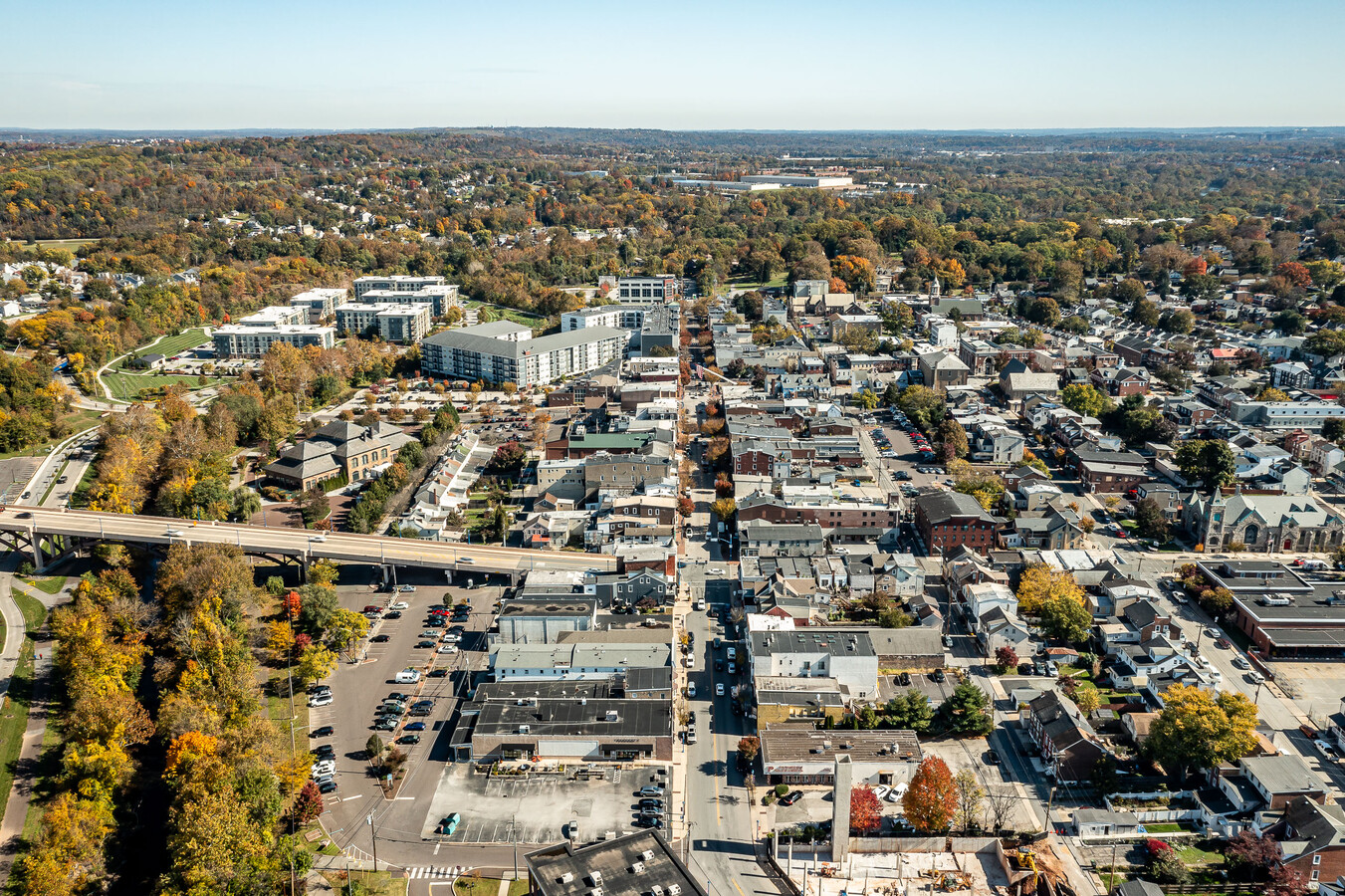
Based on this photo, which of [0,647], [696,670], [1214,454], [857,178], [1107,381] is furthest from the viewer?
[857,178]

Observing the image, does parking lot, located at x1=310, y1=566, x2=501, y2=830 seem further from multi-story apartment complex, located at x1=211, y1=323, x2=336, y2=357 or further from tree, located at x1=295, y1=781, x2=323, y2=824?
multi-story apartment complex, located at x1=211, y1=323, x2=336, y2=357

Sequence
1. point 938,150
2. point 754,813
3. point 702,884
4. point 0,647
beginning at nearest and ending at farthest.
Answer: point 702,884 → point 754,813 → point 0,647 → point 938,150

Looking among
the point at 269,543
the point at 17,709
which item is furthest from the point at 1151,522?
the point at 17,709

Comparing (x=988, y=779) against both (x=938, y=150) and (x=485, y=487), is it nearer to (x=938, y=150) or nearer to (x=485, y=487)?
(x=485, y=487)

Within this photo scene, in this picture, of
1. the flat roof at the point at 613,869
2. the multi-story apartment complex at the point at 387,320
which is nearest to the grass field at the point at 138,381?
the multi-story apartment complex at the point at 387,320

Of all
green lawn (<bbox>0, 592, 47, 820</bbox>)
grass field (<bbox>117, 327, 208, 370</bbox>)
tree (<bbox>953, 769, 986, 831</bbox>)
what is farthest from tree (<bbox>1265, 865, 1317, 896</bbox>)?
grass field (<bbox>117, 327, 208, 370</bbox>)

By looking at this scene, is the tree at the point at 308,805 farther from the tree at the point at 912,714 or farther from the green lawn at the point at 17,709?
the tree at the point at 912,714

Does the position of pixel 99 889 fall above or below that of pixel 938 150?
below

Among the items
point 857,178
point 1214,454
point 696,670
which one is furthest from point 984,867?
point 857,178
